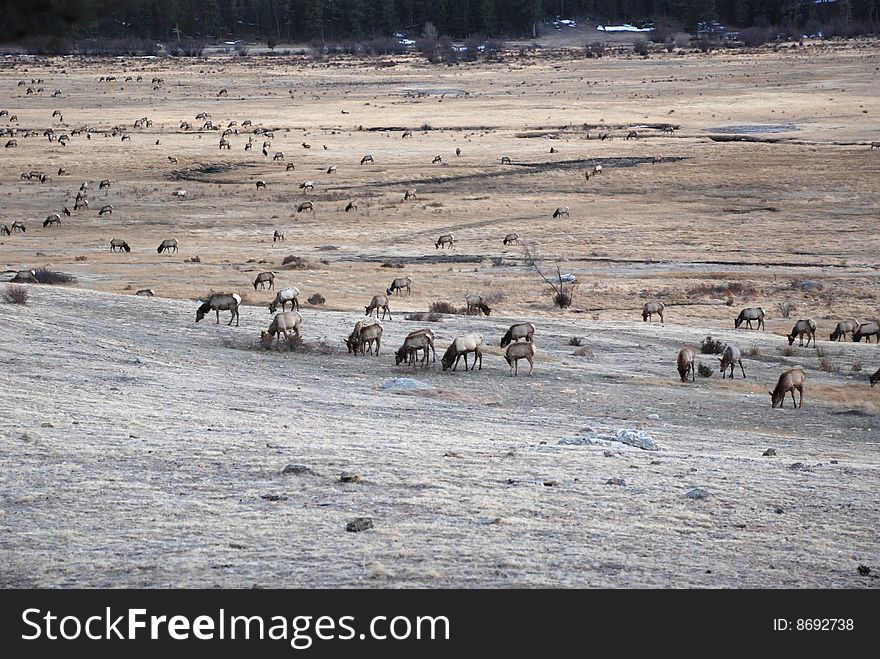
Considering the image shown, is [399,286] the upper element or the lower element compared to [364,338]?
upper

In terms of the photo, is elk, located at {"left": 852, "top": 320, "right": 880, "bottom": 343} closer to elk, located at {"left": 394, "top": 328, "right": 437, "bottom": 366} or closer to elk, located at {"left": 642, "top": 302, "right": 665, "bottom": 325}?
elk, located at {"left": 642, "top": 302, "right": 665, "bottom": 325}

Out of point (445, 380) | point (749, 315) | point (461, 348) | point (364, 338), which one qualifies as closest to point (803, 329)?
point (749, 315)

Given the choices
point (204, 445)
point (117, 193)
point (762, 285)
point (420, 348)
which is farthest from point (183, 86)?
point (204, 445)

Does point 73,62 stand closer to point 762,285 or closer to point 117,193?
point 117,193

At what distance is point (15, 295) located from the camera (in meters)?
22.6

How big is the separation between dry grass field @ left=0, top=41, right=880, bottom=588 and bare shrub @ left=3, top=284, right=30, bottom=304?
1.03ft

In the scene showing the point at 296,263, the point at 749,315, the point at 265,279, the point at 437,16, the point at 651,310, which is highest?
the point at 437,16

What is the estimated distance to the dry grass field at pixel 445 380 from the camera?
31.9ft

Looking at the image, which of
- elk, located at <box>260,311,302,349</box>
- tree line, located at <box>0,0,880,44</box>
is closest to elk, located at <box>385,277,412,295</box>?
elk, located at <box>260,311,302,349</box>

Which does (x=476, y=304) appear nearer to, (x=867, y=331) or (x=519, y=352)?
(x=519, y=352)

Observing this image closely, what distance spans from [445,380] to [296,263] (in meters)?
17.8

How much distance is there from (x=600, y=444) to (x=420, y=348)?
21.9ft

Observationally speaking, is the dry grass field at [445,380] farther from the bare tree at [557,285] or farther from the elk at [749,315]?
the elk at [749,315]

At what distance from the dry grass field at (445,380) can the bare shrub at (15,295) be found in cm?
32
